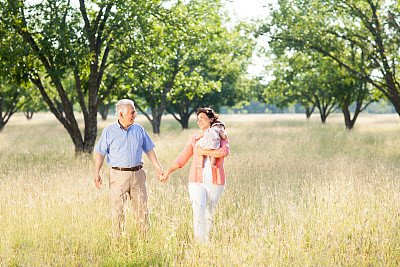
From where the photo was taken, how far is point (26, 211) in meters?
5.18

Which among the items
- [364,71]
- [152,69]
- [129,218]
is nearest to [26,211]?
[129,218]

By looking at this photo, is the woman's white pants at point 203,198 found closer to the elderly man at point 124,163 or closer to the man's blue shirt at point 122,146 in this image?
the elderly man at point 124,163

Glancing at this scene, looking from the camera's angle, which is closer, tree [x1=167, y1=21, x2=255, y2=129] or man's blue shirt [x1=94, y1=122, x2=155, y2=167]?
man's blue shirt [x1=94, y1=122, x2=155, y2=167]

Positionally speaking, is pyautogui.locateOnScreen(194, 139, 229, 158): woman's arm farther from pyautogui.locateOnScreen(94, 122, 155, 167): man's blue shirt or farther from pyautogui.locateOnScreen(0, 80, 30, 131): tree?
pyautogui.locateOnScreen(0, 80, 30, 131): tree

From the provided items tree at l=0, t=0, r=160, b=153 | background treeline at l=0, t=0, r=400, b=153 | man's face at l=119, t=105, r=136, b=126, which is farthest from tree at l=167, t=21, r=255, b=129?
man's face at l=119, t=105, r=136, b=126

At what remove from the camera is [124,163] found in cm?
430

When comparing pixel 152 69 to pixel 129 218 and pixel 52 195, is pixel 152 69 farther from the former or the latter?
pixel 129 218

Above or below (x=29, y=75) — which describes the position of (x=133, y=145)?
below

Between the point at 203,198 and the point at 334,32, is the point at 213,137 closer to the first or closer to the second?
the point at 203,198

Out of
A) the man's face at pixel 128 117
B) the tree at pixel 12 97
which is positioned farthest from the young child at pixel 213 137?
the tree at pixel 12 97

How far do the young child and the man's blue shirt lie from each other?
86cm

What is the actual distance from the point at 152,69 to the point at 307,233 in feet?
28.0

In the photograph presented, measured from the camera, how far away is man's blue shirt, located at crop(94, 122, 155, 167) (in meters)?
4.32

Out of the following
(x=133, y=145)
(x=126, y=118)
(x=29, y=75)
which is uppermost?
(x=29, y=75)
